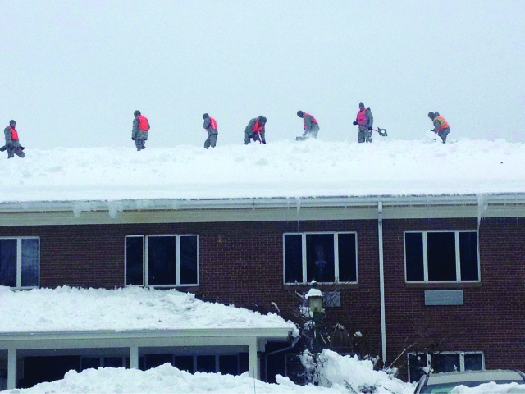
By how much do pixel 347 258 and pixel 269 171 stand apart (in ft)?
10.1

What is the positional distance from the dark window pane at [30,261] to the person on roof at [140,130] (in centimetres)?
645

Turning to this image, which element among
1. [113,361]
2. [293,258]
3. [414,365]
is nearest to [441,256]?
[414,365]

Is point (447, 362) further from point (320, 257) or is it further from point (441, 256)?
point (320, 257)

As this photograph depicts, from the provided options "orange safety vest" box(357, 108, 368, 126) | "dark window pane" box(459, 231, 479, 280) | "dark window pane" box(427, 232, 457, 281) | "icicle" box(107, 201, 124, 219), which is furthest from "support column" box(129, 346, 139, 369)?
"orange safety vest" box(357, 108, 368, 126)

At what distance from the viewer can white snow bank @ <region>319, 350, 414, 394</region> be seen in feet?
53.1

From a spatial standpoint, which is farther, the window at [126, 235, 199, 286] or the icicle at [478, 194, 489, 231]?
the window at [126, 235, 199, 286]

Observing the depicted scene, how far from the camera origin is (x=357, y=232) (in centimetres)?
1923

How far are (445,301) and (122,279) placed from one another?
23.0ft

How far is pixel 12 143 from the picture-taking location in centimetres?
2464

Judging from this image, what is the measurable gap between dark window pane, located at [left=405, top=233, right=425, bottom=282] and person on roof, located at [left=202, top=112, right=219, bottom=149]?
848cm

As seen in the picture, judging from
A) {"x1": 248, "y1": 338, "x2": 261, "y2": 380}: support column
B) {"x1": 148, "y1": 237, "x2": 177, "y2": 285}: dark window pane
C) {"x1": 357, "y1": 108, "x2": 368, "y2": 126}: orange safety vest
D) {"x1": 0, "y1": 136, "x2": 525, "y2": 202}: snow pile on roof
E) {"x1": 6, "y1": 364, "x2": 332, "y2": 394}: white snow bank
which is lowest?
{"x1": 248, "y1": 338, "x2": 261, "y2": 380}: support column

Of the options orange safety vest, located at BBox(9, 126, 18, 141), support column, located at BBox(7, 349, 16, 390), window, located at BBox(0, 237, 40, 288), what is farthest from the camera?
orange safety vest, located at BBox(9, 126, 18, 141)

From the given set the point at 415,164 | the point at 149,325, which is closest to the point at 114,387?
the point at 149,325

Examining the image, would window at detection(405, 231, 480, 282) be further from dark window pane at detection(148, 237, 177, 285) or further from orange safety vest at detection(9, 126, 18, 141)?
orange safety vest at detection(9, 126, 18, 141)
